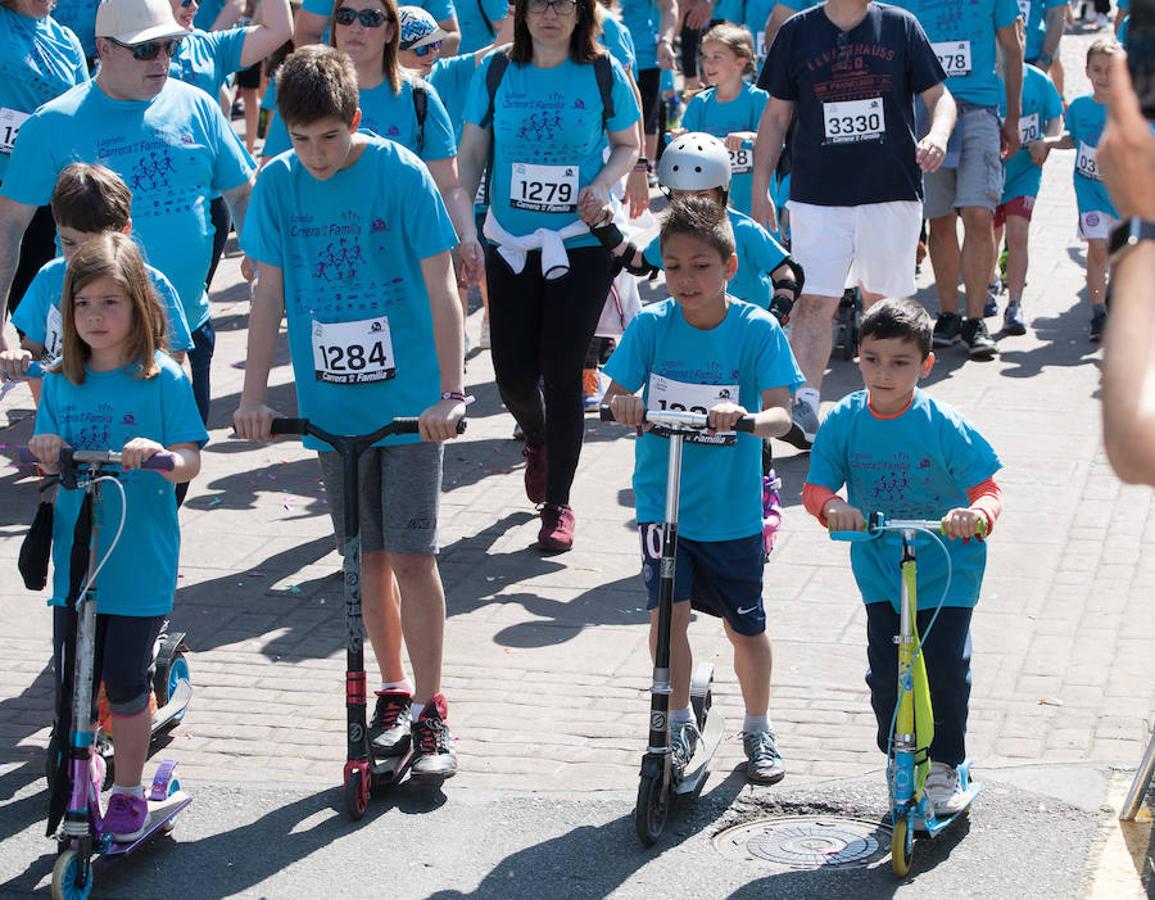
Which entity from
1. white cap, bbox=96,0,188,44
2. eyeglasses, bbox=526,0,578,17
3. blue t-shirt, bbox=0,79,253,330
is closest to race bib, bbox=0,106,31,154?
blue t-shirt, bbox=0,79,253,330

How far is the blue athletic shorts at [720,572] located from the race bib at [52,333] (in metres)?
1.93

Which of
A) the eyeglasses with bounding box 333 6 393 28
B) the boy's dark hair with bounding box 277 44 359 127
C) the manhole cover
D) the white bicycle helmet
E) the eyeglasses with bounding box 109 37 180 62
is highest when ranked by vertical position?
the eyeglasses with bounding box 333 6 393 28

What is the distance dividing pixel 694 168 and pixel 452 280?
1604 mm

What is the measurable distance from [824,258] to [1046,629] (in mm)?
2802

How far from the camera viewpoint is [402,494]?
17.2ft

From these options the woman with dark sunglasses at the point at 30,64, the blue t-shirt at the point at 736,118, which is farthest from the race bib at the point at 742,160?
the woman with dark sunglasses at the point at 30,64

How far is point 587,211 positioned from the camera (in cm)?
712

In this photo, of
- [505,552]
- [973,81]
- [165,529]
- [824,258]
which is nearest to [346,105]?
[165,529]

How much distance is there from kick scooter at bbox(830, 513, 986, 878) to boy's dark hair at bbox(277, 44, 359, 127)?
5.59ft

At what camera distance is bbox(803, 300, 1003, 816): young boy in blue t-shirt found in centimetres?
484

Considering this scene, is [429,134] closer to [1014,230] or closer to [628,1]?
[1014,230]

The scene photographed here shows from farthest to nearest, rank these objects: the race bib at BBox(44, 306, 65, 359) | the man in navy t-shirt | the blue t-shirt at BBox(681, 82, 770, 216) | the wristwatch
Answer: the blue t-shirt at BBox(681, 82, 770, 216)
the man in navy t-shirt
the race bib at BBox(44, 306, 65, 359)
the wristwatch

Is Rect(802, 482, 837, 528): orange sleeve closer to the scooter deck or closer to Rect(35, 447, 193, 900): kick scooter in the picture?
the scooter deck

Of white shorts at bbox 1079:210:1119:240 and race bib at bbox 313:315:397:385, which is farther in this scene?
white shorts at bbox 1079:210:1119:240
